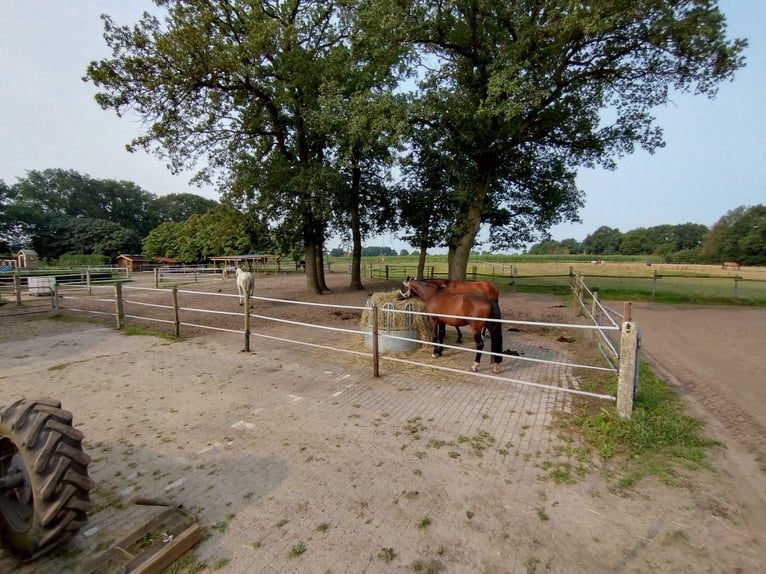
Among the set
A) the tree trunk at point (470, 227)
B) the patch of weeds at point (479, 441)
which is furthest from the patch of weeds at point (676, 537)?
the tree trunk at point (470, 227)

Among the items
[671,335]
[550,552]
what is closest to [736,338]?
[671,335]

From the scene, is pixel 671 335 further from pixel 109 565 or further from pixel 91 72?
pixel 91 72

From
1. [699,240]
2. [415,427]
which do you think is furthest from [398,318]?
[699,240]

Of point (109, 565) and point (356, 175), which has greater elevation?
point (356, 175)

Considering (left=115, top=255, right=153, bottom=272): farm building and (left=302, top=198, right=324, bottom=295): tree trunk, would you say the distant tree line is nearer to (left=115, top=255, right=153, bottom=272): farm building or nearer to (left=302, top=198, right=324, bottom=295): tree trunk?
(left=302, top=198, right=324, bottom=295): tree trunk

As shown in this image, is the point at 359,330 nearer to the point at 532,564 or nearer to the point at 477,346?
the point at 477,346

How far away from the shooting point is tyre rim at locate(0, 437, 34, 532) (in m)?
2.11

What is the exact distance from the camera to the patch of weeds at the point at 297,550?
6.88ft

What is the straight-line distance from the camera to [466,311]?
580 cm

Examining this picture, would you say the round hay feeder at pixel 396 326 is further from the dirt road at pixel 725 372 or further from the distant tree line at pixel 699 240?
the distant tree line at pixel 699 240

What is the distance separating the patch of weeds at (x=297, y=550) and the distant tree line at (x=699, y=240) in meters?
17.9

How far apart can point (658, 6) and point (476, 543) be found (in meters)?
12.4

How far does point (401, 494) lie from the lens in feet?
8.74

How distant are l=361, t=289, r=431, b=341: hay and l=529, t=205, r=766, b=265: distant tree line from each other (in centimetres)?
1300
